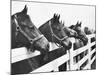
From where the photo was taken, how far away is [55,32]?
2.20m

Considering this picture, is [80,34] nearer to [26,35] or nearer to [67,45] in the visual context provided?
[67,45]

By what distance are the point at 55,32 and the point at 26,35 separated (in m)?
0.35

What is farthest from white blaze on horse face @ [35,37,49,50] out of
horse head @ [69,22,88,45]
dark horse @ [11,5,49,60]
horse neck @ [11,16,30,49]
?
horse head @ [69,22,88,45]

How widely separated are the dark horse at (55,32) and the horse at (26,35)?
0.06 m

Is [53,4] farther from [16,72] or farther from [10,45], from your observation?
[16,72]

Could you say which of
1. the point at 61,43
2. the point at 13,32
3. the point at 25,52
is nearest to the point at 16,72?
the point at 25,52

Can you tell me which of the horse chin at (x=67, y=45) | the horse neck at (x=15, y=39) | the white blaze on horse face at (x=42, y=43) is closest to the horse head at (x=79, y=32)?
the horse chin at (x=67, y=45)

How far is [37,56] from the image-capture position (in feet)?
6.94

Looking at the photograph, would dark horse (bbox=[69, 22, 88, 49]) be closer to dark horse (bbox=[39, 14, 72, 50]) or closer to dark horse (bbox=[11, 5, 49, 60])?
dark horse (bbox=[39, 14, 72, 50])

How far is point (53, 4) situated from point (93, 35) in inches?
25.2

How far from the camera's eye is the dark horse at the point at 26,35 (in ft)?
6.65

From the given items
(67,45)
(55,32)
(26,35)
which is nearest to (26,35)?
(26,35)

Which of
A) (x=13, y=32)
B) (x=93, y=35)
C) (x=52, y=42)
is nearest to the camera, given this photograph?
(x=13, y=32)

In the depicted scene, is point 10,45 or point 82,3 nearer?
point 10,45
